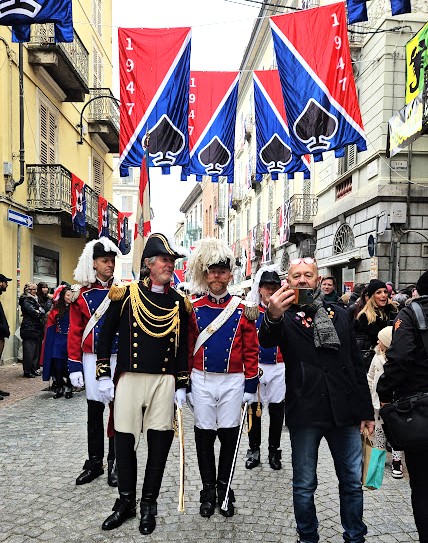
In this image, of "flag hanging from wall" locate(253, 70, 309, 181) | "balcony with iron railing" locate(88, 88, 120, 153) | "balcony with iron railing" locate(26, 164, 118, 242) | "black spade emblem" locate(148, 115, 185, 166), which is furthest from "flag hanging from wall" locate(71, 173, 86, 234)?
"flag hanging from wall" locate(253, 70, 309, 181)

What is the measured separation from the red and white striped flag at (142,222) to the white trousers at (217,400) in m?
1.14

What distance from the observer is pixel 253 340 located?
13.6ft

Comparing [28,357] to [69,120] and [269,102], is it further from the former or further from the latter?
[69,120]

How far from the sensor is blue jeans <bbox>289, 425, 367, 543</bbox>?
3109mm

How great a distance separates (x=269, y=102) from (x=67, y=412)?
7850mm

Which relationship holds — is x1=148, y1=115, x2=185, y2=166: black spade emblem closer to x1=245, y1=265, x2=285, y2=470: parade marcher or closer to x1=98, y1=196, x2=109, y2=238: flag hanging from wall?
x1=245, y1=265, x2=285, y2=470: parade marcher

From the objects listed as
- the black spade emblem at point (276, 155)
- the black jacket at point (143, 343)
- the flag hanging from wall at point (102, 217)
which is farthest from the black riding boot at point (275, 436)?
the flag hanging from wall at point (102, 217)

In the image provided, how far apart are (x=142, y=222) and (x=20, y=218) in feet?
29.6

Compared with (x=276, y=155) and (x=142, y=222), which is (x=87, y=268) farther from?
(x=276, y=155)

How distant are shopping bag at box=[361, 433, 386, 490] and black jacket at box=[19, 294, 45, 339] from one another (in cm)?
894

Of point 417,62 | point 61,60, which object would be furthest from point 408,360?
point 61,60

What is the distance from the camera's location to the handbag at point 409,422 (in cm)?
275

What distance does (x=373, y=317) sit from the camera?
5820mm

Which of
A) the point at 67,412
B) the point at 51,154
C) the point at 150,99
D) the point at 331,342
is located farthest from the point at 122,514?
the point at 51,154
